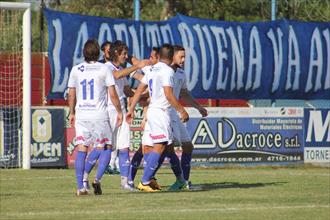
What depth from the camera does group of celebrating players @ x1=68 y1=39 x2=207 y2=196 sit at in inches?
566

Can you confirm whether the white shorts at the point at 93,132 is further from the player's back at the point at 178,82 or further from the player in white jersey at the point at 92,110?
the player's back at the point at 178,82

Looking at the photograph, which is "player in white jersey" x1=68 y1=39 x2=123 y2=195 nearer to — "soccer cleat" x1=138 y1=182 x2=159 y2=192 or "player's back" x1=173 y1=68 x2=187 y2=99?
"soccer cleat" x1=138 y1=182 x2=159 y2=192

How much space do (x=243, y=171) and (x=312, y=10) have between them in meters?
7.72

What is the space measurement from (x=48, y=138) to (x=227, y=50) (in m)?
4.74

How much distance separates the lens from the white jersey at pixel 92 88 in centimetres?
1437

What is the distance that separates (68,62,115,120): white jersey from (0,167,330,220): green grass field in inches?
42.5

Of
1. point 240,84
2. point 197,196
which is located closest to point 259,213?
point 197,196

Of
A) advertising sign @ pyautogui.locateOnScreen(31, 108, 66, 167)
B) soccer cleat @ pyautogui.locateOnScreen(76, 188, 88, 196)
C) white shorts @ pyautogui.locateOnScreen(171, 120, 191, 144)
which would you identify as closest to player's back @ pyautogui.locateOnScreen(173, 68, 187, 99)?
white shorts @ pyautogui.locateOnScreen(171, 120, 191, 144)

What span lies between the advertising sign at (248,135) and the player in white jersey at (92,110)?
355 inches

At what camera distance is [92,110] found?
47.1 ft

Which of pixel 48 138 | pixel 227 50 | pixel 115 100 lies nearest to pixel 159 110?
pixel 115 100

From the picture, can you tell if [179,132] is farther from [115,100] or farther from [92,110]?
[92,110]

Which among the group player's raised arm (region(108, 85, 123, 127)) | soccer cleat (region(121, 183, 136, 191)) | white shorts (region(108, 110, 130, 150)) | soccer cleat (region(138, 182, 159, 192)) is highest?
player's raised arm (region(108, 85, 123, 127))

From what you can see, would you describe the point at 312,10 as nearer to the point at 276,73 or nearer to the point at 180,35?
the point at 276,73
